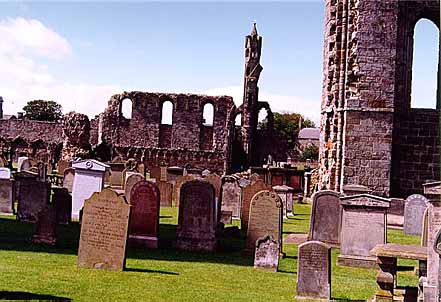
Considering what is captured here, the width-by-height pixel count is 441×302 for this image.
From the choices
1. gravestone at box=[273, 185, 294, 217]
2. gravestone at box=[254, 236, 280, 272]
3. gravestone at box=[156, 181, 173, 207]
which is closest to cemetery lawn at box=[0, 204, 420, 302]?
gravestone at box=[254, 236, 280, 272]

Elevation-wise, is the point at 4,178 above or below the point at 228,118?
below

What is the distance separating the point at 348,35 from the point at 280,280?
13889mm

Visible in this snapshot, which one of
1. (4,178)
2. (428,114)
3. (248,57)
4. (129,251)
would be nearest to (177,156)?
(248,57)

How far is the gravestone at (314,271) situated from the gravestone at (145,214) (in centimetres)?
415

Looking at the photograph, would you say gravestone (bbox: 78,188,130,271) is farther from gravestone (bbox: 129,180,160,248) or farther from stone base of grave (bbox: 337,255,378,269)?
stone base of grave (bbox: 337,255,378,269)

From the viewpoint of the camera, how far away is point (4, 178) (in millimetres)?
16422

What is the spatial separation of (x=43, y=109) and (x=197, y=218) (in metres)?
86.6

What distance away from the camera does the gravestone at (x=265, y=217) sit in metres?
12.2

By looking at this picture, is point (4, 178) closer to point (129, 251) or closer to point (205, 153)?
point (129, 251)

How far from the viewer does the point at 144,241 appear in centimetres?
1233

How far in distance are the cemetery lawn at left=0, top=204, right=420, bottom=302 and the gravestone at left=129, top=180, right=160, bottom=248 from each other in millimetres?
384

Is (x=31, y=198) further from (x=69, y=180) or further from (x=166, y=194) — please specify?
(x=166, y=194)

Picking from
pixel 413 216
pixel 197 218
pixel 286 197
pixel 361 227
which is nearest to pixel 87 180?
pixel 197 218

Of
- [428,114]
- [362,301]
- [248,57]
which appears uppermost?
[248,57]
